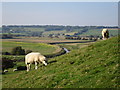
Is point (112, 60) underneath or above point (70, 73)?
above

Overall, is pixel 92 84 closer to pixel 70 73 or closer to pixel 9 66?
pixel 70 73

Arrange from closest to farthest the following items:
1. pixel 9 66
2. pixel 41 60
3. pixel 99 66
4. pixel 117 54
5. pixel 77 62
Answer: pixel 99 66
pixel 117 54
pixel 77 62
pixel 41 60
pixel 9 66

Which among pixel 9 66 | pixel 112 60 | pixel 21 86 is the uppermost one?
pixel 112 60

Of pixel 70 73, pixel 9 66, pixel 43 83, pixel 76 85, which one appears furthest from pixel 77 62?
pixel 9 66

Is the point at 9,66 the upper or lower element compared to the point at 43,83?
lower

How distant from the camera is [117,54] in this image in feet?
68.3

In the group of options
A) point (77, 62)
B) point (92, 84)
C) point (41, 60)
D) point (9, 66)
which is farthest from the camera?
point (9, 66)

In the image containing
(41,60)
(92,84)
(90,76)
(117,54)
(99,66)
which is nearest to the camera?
(92,84)

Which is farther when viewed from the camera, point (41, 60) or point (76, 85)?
point (41, 60)

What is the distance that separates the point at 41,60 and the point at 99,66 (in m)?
11.5

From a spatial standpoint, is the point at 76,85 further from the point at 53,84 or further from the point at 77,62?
the point at 77,62

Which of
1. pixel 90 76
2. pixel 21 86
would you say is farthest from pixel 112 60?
pixel 21 86

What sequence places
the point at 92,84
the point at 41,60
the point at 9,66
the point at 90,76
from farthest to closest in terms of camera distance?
the point at 9,66
the point at 41,60
the point at 90,76
the point at 92,84

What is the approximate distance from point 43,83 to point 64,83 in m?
2.61
